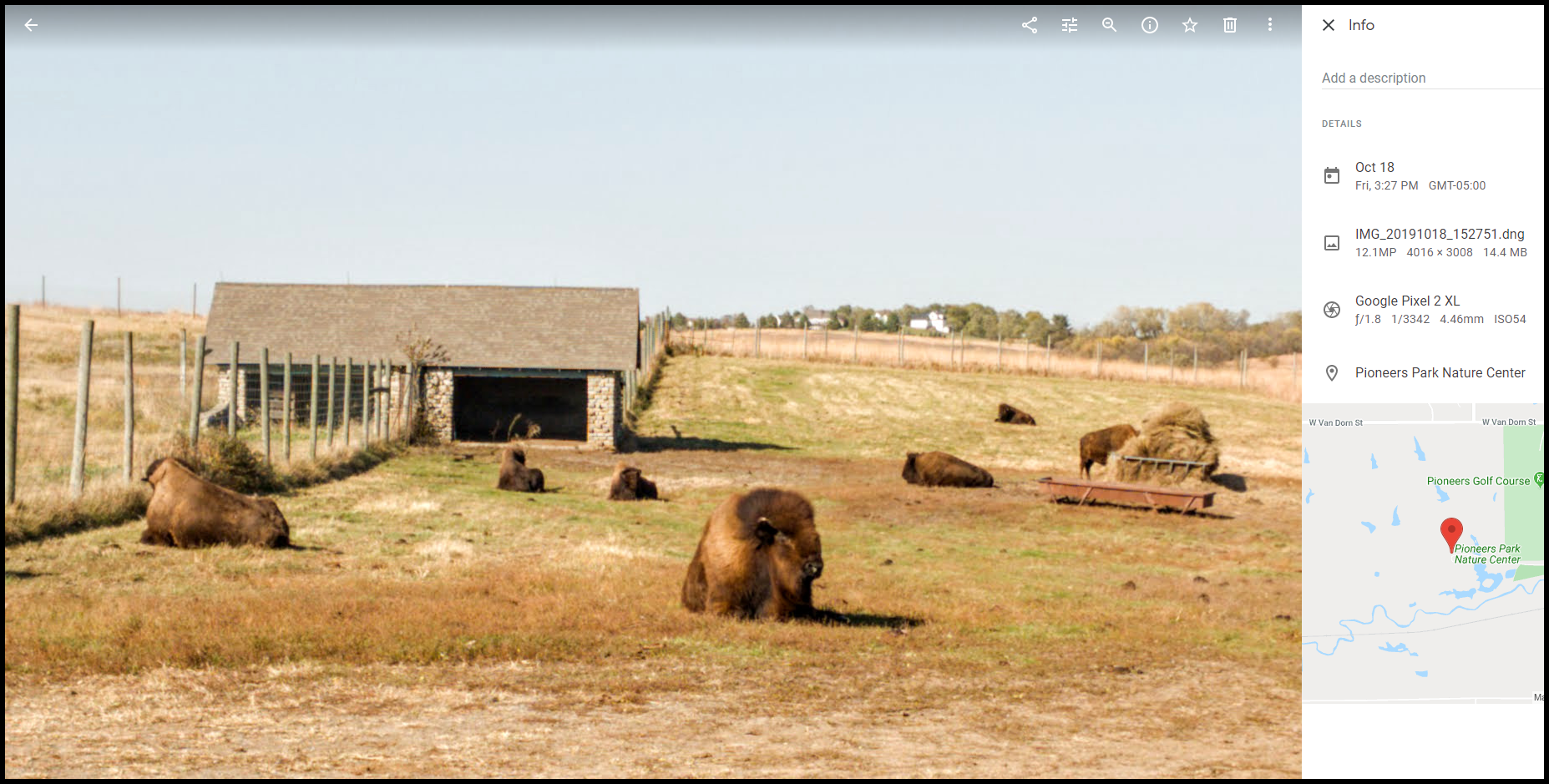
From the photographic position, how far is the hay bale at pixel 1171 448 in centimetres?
3111

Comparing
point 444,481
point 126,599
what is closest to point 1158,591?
point 126,599

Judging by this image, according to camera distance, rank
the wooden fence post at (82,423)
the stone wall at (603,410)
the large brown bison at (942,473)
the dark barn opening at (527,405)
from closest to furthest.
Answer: the wooden fence post at (82,423), the large brown bison at (942,473), the stone wall at (603,410), the dark barn opening at (527,405)

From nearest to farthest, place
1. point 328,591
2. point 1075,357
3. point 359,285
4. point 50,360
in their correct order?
point 328,591 → point 359,285 → point 50,360 → point 1075,357

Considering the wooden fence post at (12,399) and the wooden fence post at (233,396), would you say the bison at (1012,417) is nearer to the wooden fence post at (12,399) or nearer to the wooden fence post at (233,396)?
the wooden fence post at (233,396)

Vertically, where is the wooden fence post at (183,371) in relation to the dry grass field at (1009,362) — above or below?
below

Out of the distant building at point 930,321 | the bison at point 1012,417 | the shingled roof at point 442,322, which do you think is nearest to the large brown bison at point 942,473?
the shingled roof at point 442,322

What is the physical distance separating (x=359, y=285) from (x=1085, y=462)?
27510 millimetres

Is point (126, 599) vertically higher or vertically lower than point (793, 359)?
lower

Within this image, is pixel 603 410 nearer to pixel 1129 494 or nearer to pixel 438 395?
pixel 438 395

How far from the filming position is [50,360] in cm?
5284

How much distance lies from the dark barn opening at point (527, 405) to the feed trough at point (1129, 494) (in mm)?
23539

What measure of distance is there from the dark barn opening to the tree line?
2675cm

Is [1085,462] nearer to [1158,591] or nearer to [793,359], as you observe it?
[1158,591]

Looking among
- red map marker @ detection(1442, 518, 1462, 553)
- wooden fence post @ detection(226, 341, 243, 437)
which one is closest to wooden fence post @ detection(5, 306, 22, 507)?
wooden fence post @ detection(226, 341, 243, 437)
